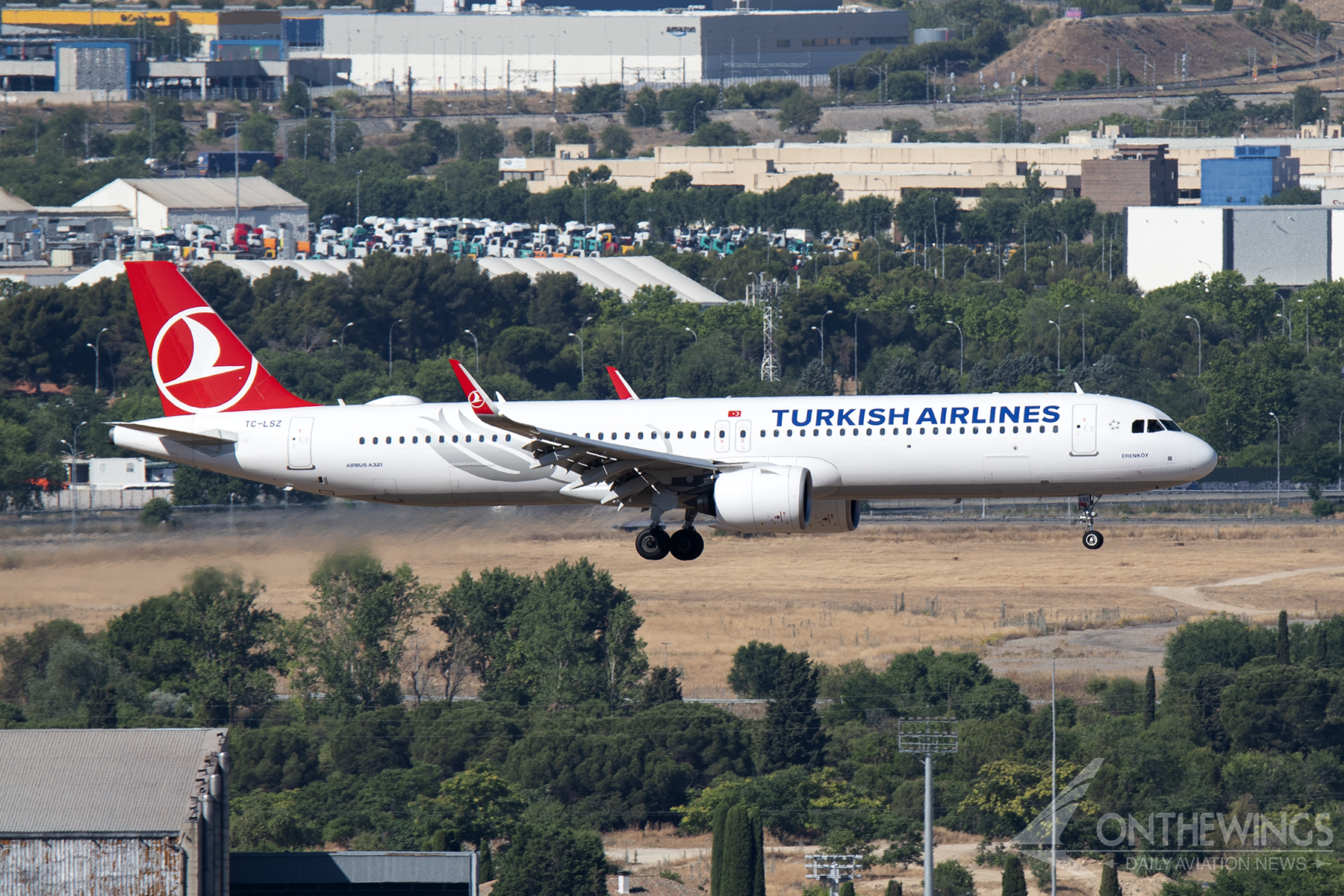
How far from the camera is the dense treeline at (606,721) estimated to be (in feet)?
365

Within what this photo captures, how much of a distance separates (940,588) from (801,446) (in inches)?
3019

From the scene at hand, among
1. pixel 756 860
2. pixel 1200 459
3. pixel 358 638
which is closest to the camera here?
pixel 1200 459

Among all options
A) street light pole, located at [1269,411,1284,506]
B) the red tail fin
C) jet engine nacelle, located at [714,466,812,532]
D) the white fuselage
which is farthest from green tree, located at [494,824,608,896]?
street light pole, located at [1269,411,1284,506]

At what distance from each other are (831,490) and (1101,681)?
67669mm

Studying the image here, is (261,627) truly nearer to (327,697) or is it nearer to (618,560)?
(327,697)

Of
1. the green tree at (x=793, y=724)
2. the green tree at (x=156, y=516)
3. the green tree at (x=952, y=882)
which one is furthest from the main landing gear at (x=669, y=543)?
the green tree at (x=793, y=724)

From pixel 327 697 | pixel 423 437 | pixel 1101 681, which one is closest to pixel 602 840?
pixel 327 697

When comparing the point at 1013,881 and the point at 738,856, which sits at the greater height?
the point at 738,856

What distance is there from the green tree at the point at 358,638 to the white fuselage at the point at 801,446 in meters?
59.9

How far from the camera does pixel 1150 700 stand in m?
119

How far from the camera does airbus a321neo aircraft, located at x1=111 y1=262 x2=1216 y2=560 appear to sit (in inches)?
2274

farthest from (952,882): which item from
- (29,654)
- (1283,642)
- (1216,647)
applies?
(29,654)

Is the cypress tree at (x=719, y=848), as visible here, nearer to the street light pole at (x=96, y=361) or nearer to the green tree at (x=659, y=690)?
the green tree at (x=659, y=690)

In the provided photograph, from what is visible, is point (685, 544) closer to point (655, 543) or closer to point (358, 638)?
point (655, 543)
